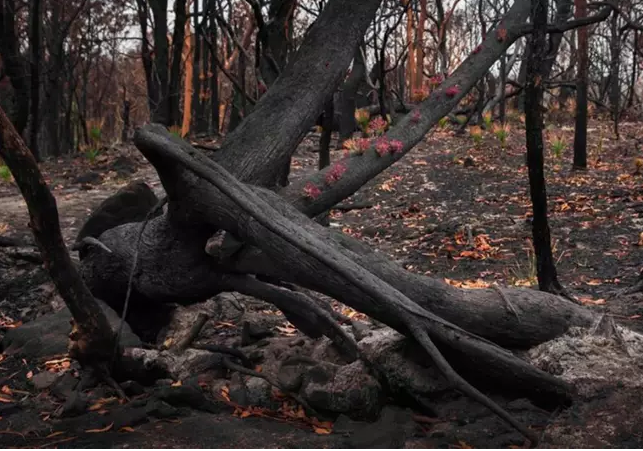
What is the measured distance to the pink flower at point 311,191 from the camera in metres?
4.36

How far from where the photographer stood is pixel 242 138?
4.31 metres

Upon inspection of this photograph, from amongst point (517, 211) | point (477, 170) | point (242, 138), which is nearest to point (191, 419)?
point (242, 138)

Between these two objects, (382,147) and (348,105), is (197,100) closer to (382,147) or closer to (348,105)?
(348,105)

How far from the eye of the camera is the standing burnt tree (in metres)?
3.22

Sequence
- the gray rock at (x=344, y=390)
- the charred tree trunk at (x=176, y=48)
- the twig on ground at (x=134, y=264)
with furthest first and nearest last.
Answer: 1. the charred tree trunk at (x=176, y=48)
2. the twig on ground at (x=134, y=264)
3. the gray rock at (x=344, y=390)

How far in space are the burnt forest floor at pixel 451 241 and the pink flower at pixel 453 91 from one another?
1.61 metres

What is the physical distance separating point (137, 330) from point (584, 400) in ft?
10.5

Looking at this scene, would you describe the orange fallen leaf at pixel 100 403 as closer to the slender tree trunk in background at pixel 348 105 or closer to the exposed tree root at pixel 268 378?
the exposed tree root at pixel 268 378

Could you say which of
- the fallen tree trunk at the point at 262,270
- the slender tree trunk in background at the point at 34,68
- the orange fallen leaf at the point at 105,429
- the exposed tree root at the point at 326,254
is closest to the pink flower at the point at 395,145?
the fallen tree trunk at the point at 262,270

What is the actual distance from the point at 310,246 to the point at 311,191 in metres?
1.24

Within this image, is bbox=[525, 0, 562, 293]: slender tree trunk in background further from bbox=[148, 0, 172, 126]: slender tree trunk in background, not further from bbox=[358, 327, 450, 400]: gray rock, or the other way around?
bbox=[148, 0, 172, 126]: slender tree trunk in background

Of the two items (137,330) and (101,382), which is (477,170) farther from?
(101,382)

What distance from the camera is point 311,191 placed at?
14.3 feet

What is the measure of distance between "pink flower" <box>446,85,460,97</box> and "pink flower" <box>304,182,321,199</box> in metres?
1.38
